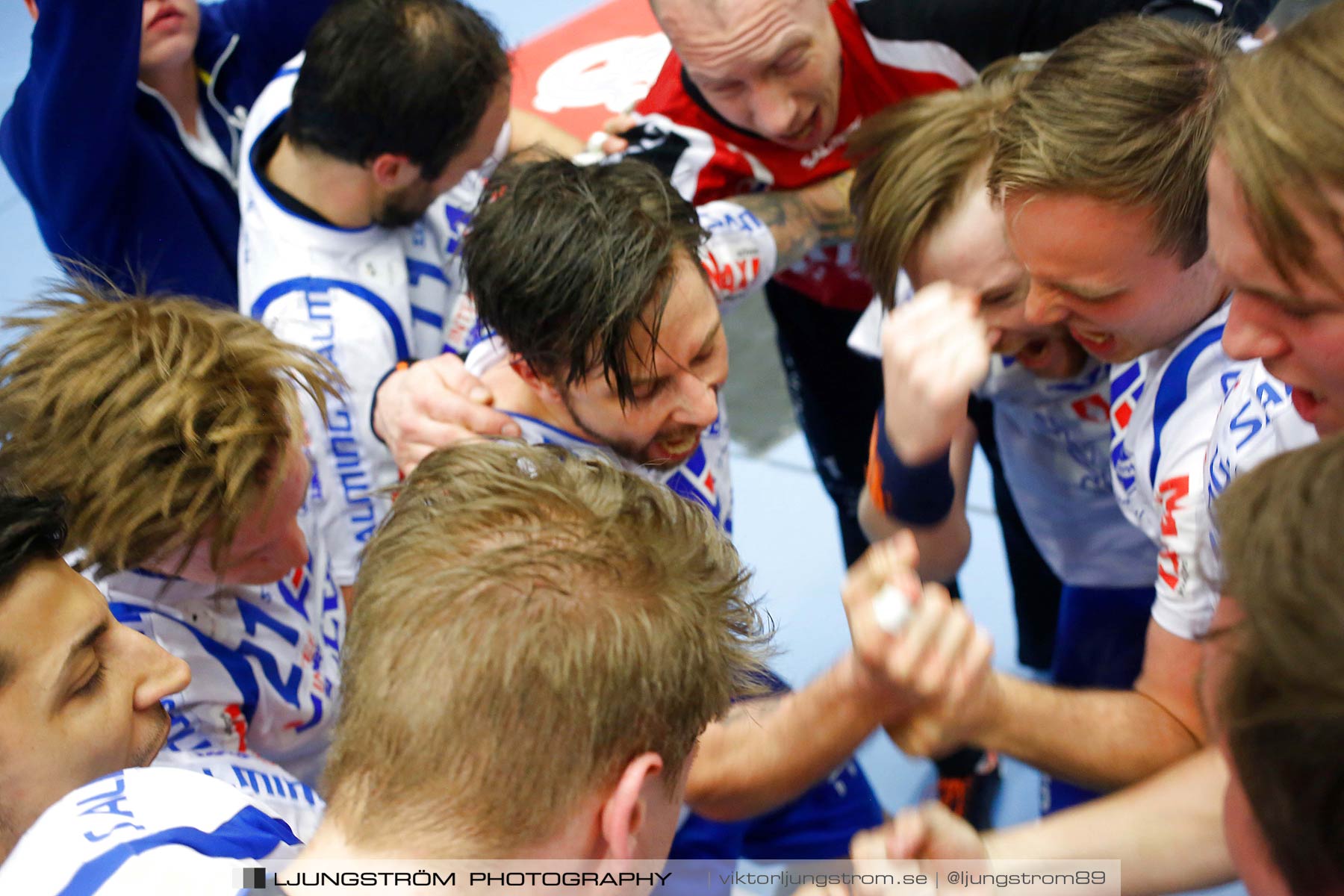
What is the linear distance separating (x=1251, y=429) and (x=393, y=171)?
1.62 meters

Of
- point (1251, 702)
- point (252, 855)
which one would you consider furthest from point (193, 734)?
point (1251, 702)

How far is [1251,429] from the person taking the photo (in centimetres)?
124

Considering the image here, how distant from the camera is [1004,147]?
58.1 inches

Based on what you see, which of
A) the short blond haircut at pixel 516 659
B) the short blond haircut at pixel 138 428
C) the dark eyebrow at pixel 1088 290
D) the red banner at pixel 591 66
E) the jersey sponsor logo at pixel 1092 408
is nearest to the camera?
the short blond haircut at pixel 516 659

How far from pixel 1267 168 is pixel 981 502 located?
2.52m

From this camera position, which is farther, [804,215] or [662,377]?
[804,215]

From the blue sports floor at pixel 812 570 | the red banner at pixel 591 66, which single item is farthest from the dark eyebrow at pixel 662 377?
the red banner at pixel 591 66

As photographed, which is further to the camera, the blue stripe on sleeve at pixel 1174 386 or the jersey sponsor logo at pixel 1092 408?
the jersey sponsor logo at pixel 1092 408

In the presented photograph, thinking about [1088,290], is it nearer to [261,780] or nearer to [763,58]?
[763,58]

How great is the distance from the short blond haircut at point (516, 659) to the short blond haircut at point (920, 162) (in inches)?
35.6

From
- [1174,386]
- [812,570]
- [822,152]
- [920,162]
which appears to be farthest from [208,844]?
[812,570]

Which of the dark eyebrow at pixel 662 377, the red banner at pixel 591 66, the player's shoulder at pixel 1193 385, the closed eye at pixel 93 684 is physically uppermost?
the player's shoulder at pixel 1193 385

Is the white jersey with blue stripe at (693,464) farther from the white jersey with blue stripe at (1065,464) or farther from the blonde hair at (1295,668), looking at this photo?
the blonde hair at (1295,668)

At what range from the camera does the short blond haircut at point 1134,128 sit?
4.46ft
